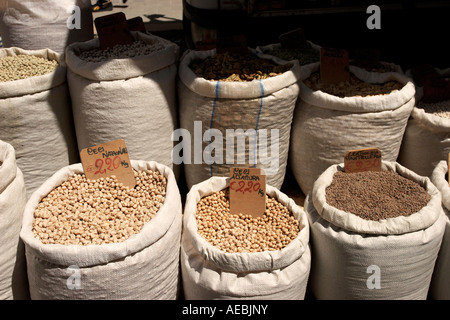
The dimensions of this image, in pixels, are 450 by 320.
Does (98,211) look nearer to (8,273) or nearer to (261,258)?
(8,273)

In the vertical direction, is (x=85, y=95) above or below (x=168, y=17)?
above

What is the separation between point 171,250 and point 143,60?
744 millimetres

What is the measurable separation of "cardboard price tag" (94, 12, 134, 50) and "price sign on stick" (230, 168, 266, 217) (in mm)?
834

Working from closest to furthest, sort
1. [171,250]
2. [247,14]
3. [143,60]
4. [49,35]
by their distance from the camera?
1. [171,250]
2. [143,60]
3. [49,35]
4. [247,14]

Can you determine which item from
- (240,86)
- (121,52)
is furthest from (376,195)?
(121,52)

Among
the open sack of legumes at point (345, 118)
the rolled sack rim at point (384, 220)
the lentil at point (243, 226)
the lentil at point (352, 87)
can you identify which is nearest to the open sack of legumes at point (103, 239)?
the lentil at point (243, 226)

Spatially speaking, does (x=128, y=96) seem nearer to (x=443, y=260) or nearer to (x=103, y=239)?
(x=103, y=239)

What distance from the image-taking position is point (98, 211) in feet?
4.78

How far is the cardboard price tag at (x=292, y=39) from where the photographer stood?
88.0 inches

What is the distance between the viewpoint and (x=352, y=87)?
1.89 meters

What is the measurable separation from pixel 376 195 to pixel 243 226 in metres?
0.46

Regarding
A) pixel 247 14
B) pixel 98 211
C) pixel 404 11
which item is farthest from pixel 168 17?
pixel 98 211

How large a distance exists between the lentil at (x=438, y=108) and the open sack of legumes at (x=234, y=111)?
0.64m

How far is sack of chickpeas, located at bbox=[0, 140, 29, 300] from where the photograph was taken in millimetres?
1345
